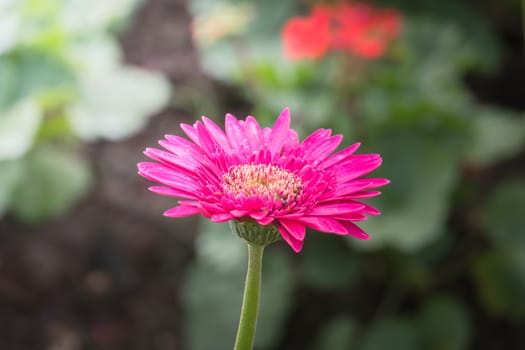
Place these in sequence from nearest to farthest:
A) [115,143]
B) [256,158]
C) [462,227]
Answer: [256,158]
[462,227]
[115,143]

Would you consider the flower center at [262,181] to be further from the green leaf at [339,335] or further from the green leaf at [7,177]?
the green leaf at [339,335]

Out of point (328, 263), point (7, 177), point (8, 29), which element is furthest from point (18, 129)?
point (328, 263)

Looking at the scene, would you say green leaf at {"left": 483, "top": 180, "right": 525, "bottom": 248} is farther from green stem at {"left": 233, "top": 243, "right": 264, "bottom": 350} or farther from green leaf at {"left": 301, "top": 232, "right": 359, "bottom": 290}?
green stem at {"left": 233, "top": 243, "right": 264, "bottom": 350}

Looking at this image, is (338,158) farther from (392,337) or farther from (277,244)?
(277,244)

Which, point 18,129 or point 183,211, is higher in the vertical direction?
point 18,129

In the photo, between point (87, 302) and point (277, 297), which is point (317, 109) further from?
point (87, 302)

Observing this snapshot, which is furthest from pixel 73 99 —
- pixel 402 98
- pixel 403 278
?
pixel 403 278

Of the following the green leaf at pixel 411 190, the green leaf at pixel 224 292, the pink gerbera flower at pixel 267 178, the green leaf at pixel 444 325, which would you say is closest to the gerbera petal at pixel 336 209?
the pink gerbera flower at pixel 267 178

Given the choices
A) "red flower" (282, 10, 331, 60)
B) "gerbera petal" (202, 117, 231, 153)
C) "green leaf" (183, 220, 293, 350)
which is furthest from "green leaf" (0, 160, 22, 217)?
"gerbera petal" (202, 117, 231, 153)
